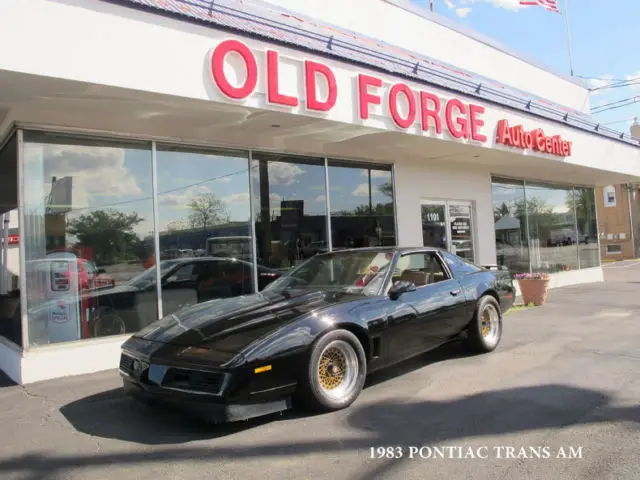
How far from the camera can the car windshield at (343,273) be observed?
5141 millimetres

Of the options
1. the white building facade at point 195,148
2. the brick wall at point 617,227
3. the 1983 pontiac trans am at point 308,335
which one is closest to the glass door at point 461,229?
the white building facade at point 195,148

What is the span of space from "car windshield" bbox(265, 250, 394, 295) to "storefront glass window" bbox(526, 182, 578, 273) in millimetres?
10123

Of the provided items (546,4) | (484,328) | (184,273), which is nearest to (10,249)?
(184,273)

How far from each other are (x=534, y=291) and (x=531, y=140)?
312cm

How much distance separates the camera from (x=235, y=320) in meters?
4.31

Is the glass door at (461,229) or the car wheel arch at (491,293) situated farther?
the glass door at (461,229)

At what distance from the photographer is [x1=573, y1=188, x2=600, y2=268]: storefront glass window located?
16.6m

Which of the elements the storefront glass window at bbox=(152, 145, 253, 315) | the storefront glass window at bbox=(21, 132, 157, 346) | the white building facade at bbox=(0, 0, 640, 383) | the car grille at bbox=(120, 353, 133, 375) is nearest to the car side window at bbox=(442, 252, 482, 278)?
the white building facade at bbox=(0, 0, 640, 383)

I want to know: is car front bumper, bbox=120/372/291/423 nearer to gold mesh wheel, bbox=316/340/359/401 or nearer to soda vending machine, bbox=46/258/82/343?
gold mesh wheel, bbox=316/340/359/401

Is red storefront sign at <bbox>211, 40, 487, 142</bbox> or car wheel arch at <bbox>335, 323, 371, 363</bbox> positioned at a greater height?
red storefront sign at <bbox>211, 40, 487, 142</bbox>

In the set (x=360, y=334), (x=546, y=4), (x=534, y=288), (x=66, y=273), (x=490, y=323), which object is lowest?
(x=490, y=323)

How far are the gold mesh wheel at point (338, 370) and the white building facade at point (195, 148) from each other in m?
3.26

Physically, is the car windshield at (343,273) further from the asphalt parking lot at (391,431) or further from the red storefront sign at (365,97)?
the red storefront sign at (365,97)

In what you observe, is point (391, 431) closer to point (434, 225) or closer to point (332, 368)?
point (332, 368)
